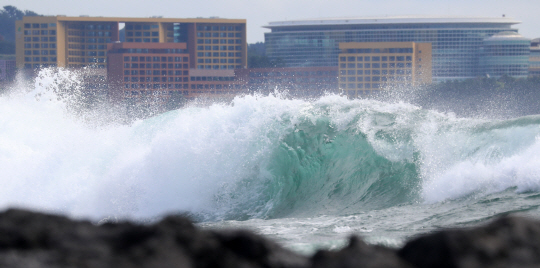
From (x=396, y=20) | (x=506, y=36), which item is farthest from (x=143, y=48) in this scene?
(x=506, y=36)

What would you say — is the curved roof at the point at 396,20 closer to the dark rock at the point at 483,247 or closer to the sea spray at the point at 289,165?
the sea spray at the point at 289,165

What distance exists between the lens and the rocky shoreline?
10.1ft

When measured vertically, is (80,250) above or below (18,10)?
below

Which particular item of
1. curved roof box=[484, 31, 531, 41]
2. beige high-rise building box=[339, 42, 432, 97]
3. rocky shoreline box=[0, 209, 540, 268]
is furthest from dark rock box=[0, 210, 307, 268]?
curved roof box=[484, 31, 531, 41]

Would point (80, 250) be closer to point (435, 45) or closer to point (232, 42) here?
point (232, 42)

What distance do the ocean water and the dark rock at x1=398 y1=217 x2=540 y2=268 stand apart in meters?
6.98

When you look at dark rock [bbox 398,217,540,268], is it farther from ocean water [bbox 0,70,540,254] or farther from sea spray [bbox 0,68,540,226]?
sea spray [bbox 0,68,540,226]

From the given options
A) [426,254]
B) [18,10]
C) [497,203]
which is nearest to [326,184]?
[497,203]

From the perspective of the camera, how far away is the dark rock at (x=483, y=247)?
9.98 feet

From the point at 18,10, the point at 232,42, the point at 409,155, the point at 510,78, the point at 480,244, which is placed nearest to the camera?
the point at 480,244

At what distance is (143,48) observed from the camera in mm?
102375

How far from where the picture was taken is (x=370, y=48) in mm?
104000

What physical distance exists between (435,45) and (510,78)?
2315 centimetres

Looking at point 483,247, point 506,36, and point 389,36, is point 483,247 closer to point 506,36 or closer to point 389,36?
point 506,36
